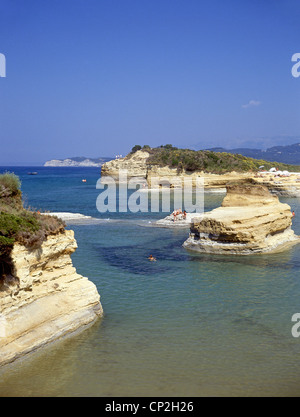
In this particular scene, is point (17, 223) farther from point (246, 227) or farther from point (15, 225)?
point (246, 227)

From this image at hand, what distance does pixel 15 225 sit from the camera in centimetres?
1393

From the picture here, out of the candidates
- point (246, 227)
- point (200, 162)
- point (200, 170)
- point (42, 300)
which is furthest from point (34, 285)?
point (200, 162)

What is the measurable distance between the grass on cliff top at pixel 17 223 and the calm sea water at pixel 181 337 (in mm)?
3608

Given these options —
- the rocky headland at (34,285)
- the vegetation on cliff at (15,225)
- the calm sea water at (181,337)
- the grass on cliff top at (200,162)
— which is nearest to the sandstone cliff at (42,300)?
the rocky headland at (34,285)

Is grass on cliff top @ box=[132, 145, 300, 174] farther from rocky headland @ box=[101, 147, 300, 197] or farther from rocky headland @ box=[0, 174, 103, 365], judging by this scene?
rocky headland @ box=[0, 174, 103, 365]

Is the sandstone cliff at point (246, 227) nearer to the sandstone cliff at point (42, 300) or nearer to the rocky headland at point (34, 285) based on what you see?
the sandstone cliff at point (42, 300)

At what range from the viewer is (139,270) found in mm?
24922

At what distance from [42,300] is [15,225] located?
2.83 m

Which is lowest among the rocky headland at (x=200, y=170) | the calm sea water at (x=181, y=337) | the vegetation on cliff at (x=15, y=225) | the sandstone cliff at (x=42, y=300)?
the calm sea water at (x=181, y=337)

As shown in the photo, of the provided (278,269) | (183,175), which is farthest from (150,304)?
(183,175)

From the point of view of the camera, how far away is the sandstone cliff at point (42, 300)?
13.4m

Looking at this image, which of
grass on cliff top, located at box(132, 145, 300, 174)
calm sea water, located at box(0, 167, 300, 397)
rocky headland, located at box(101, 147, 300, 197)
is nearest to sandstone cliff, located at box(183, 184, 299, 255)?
calm sea water, located at box(0, 167, 300, 397)

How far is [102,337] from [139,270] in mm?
9564

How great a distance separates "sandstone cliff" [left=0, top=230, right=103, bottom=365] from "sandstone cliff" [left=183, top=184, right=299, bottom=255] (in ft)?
41.8
